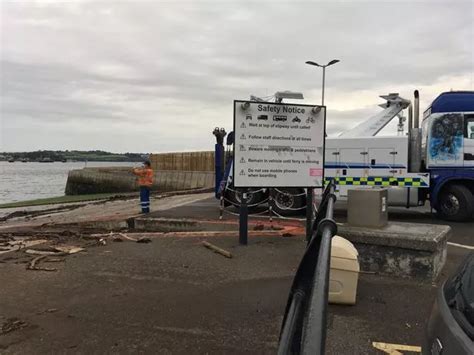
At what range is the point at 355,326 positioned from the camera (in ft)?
16.8

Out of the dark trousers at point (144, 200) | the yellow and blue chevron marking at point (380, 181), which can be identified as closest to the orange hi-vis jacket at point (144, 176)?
the dark trousers at point (144, 200)

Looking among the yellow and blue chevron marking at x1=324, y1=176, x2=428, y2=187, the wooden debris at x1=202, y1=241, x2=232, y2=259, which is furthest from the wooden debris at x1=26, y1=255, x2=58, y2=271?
the yellow and blue chevron marking at x1=324, y1=176, x2=428, y2=187

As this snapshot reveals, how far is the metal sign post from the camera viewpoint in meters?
8.94

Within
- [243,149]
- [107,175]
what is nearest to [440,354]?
[243,149]

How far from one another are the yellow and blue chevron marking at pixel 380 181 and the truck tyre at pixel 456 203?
24.2 inches

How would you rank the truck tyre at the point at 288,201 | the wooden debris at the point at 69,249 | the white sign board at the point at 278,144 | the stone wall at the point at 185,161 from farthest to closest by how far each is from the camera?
1. the stone wall at the point at 185,161
2. the truck tyre at the point at 288,201
3. the white sign board at the point at 278,144
4. the wooden debris at the point at 69,249

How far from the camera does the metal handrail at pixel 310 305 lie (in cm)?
156

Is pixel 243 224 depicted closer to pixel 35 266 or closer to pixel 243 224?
pixel 243 224

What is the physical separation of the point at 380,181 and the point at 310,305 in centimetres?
1322

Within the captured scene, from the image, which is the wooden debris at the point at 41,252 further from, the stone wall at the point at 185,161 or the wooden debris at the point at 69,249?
the stone wall at the point at 185,161

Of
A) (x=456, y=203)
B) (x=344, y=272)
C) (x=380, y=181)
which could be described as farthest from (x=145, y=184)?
(x=344, y=272)

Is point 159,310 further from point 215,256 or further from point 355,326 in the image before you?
point 215,256

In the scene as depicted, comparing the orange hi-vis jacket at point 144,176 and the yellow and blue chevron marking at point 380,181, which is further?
the orange hi-vis jacket at point 144,176

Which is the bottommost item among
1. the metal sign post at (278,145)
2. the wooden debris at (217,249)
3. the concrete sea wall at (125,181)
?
the concrete sea wall at (125,181)
